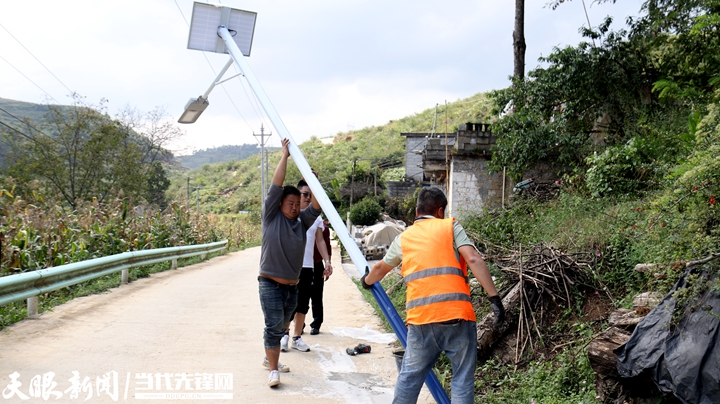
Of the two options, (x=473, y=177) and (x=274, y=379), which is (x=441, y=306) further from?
(x=473, y=177)

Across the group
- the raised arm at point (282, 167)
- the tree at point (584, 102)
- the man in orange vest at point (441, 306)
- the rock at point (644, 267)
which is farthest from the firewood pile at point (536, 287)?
the tree at point (584, 102)

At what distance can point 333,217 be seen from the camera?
15.7ft

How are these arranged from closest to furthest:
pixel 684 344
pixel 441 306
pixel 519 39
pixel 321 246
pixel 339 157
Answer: pixel 684 344 < pixel 441 306 < pixel 321 246 < pixel 519 39 < pixel 339 157

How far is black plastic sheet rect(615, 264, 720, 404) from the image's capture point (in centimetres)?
331

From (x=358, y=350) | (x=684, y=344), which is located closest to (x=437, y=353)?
(x=684, y=344)

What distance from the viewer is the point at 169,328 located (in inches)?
281

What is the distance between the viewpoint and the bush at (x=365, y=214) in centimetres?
2919

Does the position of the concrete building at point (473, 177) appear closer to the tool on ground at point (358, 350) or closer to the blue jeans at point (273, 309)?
the tool on ground at point (358, 350)

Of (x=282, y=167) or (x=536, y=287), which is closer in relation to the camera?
(x=282, y=167)

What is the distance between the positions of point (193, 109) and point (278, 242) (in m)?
2.75

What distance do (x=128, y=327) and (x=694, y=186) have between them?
267 inches

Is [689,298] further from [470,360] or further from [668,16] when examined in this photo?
[668,16]

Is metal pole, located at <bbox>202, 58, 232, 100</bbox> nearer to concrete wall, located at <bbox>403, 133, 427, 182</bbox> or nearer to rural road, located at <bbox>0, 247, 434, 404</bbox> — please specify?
rural road, located at <bbox>0, 247, 434, 404</bbox>

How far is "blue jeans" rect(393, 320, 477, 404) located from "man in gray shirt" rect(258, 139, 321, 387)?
71.3 inches
